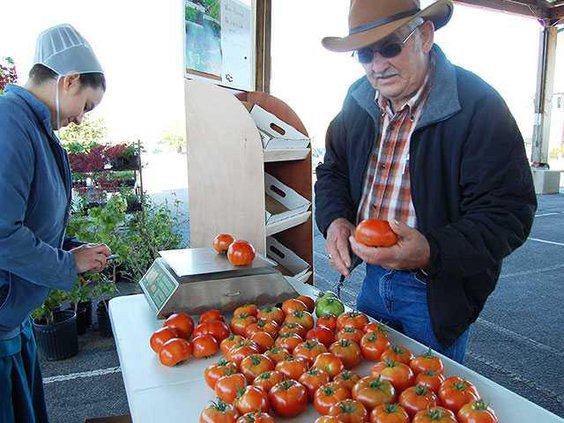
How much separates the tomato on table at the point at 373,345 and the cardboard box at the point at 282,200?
4.44 feet

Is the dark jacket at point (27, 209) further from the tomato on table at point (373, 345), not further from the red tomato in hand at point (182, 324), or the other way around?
the tomato on table at point (373, 345)

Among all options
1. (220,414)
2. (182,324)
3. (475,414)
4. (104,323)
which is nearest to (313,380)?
(220,414)

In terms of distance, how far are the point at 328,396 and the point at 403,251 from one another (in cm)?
48

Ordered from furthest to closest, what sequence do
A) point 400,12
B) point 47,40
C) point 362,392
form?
point 47,40, point 400,12, point 362,392

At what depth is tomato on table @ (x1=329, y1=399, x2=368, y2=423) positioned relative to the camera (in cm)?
97

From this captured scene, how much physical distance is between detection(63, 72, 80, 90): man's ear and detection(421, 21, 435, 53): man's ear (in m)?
1.22

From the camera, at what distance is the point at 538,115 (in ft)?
39.7

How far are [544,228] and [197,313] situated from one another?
8.07 meters

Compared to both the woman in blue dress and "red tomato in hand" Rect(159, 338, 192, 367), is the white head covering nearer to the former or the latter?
the woman in blue dress

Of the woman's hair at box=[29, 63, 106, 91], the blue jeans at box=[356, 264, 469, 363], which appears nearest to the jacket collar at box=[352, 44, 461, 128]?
the blue jeans at box=[356, 264, 469, 363]

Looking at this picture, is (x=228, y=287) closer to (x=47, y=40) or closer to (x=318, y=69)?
(x=47, y=40)

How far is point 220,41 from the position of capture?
8.86 feet

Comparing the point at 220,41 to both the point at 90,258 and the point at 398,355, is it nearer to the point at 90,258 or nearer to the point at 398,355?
the point at 90,258

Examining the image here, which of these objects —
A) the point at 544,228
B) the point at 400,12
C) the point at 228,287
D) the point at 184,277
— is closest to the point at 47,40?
the point at 184,277
